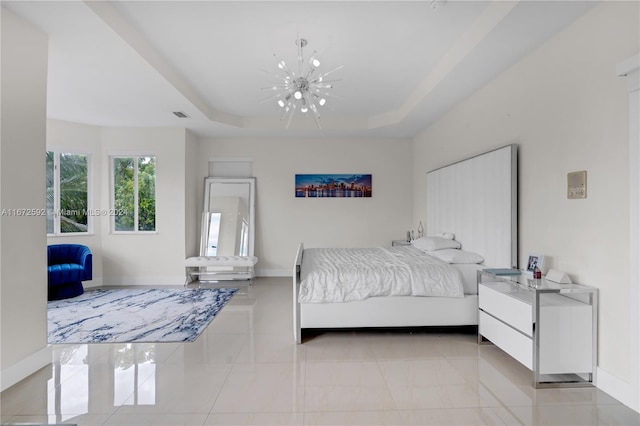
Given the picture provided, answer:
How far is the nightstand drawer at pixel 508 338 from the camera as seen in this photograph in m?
2.47

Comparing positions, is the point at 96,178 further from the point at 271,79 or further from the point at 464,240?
the point at 464,240

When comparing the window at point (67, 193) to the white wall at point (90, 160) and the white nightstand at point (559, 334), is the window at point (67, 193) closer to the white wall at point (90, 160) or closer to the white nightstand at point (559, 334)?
the white wall at point (90, 160)

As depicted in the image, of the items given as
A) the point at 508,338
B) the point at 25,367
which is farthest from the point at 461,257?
the point at 25,367

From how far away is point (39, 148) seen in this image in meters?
2.76

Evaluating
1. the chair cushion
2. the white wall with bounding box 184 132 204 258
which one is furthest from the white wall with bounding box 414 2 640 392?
the chair cushion

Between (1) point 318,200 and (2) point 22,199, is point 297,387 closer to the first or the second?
(2) point 22,199

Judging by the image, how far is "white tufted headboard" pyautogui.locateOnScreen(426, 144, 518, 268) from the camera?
330 cm

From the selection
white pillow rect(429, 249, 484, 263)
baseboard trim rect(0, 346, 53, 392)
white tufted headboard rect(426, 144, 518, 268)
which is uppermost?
white tufted headboard rect(426, 144, 518, 268)

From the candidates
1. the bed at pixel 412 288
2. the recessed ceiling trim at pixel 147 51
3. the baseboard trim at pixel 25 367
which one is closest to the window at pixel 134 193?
the recessed ceiling trim at pixel 147 51

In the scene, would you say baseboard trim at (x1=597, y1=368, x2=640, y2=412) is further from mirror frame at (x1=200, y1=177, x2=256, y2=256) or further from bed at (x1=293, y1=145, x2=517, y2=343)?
mirror frame at (x1=200, y1=177, x2=256, y2=256)

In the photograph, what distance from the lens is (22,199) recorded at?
8.51ft

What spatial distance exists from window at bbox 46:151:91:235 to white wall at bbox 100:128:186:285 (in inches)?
11.2

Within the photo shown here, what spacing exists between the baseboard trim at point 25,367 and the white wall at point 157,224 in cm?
311

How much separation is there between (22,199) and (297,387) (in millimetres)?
2524
